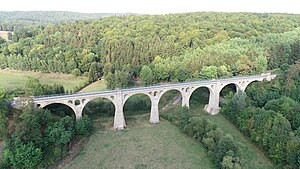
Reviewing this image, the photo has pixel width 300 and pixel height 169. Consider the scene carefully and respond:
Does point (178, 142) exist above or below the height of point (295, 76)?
below

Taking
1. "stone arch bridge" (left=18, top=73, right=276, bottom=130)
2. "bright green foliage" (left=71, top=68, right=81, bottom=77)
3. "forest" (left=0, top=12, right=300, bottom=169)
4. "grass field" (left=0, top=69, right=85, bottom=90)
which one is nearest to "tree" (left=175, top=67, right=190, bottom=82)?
"forest" (left=0, top=12, right=300, bottom=169)

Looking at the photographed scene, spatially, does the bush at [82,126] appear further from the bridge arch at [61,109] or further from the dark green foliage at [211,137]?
the dark green foliage at [211,137]

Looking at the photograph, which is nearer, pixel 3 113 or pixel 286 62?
pixel 3 113

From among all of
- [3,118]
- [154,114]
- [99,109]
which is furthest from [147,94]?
[3,118]

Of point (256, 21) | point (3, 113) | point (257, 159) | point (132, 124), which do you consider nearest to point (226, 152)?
point (257, 159)

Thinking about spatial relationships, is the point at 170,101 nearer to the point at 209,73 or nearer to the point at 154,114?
the point at 154,114

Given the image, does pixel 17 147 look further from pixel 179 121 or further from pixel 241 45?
pixel 241 45

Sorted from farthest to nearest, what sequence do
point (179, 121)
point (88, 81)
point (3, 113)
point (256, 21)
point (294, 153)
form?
point (256, 21) → point (88, 81) → point (179, 121) → point (3, 113) → point (294, 153)
